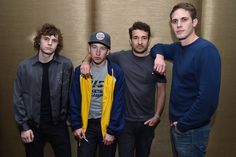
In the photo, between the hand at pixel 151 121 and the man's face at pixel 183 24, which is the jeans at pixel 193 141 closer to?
the hand at pixel 151 121

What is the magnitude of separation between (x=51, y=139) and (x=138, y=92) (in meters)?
0.73

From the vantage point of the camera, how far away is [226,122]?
8.81 ft

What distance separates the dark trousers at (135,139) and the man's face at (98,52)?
51cm

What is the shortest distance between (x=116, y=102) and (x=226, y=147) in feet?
3.92

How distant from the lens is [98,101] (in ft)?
7.16

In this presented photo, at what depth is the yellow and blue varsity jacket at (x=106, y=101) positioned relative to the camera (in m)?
2.15

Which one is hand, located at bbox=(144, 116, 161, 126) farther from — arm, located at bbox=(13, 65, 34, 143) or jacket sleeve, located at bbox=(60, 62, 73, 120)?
arm, located at bbox=(13, 65, 34, 143)

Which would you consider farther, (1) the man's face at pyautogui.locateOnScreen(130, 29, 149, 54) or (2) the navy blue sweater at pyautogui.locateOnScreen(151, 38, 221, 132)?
(1) the man's face at pyautogui.locateOnScreen(130, 29, 149, 54)

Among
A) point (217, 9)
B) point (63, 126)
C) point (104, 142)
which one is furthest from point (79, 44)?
point (217, 9)

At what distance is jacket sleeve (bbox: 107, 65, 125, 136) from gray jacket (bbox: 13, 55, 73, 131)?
0.39 metres

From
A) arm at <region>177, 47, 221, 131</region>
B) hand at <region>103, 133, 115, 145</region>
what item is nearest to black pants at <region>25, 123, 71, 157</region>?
hand at <region>103, 133, 115, 145</region>

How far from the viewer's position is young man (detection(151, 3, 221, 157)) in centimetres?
174

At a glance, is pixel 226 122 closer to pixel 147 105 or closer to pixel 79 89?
pixel 147 105

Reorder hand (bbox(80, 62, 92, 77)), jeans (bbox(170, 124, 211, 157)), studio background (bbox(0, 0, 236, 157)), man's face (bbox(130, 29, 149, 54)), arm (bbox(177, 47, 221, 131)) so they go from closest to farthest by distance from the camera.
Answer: arm (bbox(177, 47, 221, 131)) < jeans (bbox(170, 124, 211, 157)) < hand (bbox(80, 62, 92, 77)) < man's face (bbox(130, 29, 149, 54)) < studio background (bbox(0, 0, 236, 157))
